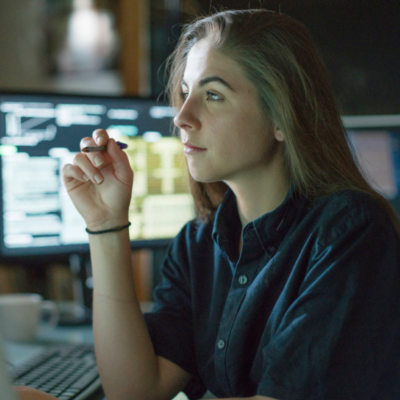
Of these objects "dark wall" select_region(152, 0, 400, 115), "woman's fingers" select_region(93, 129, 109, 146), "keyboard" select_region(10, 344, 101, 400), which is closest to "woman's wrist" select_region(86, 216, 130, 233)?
"woman's fingers" select_region(93, 129, 109, 146)

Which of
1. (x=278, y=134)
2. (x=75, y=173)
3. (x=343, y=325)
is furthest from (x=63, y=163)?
(x=343, y=325)

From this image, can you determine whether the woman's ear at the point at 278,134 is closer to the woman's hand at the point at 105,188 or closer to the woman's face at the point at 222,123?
the woman's face at the point at 222,123

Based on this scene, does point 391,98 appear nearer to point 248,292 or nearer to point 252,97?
point 252,97

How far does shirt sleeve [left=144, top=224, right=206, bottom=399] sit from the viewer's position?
2.84ft

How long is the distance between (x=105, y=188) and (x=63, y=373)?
353 millimetres

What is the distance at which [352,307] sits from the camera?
1.95 ft

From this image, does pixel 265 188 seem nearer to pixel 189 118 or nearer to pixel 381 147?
pixel 189 118

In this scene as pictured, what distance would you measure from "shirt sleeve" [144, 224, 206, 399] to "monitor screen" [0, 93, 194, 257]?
280 millimetres

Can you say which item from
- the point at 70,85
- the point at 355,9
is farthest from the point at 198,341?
the point at 70,85

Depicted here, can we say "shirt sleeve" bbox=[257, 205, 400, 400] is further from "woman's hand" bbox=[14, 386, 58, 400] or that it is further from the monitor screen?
the monitor screen

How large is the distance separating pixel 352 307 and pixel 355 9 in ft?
3.21

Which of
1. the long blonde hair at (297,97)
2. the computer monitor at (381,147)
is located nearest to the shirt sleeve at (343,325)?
the long blonde hair at (297,97)

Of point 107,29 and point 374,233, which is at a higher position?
point 107,29

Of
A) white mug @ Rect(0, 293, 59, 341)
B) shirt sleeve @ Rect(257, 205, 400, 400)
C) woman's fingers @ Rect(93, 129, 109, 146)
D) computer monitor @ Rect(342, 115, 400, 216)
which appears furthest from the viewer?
computer monitor @ Rect(342, 115, 400, 216)
